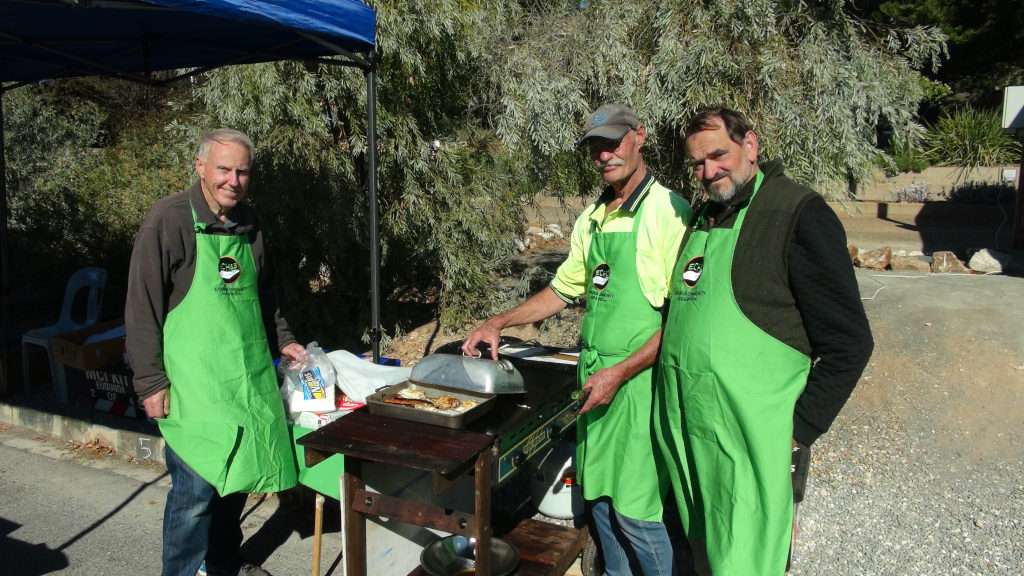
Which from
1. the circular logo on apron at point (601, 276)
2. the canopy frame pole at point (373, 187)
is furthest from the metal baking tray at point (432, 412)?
the canopy frame pole at point (373, 187)

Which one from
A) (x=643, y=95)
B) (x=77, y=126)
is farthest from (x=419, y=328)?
(x=77, y=126)

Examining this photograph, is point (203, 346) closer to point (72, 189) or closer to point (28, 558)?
point (28, 558)

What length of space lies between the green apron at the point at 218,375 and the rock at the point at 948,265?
874 centimetres

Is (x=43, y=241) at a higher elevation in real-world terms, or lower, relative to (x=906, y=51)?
lower

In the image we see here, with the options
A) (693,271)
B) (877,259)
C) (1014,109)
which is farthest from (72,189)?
(1014,109)

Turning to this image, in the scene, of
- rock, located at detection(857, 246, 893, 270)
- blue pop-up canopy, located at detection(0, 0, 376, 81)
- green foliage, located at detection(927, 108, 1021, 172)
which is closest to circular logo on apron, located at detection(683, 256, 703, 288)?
blue pop-up canopy, located at detection(0, 0, 376, 81)

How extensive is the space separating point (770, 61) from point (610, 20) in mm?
1369

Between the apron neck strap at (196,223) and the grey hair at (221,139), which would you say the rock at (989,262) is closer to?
the grey hair at (221,139)

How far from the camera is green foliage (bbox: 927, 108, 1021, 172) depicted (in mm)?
14594

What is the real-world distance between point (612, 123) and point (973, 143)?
15200 millimetres

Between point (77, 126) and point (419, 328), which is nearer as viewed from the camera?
point (419, 328)

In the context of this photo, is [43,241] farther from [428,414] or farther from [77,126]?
[428,414]

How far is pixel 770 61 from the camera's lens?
5.16 m

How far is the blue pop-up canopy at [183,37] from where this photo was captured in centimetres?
335
